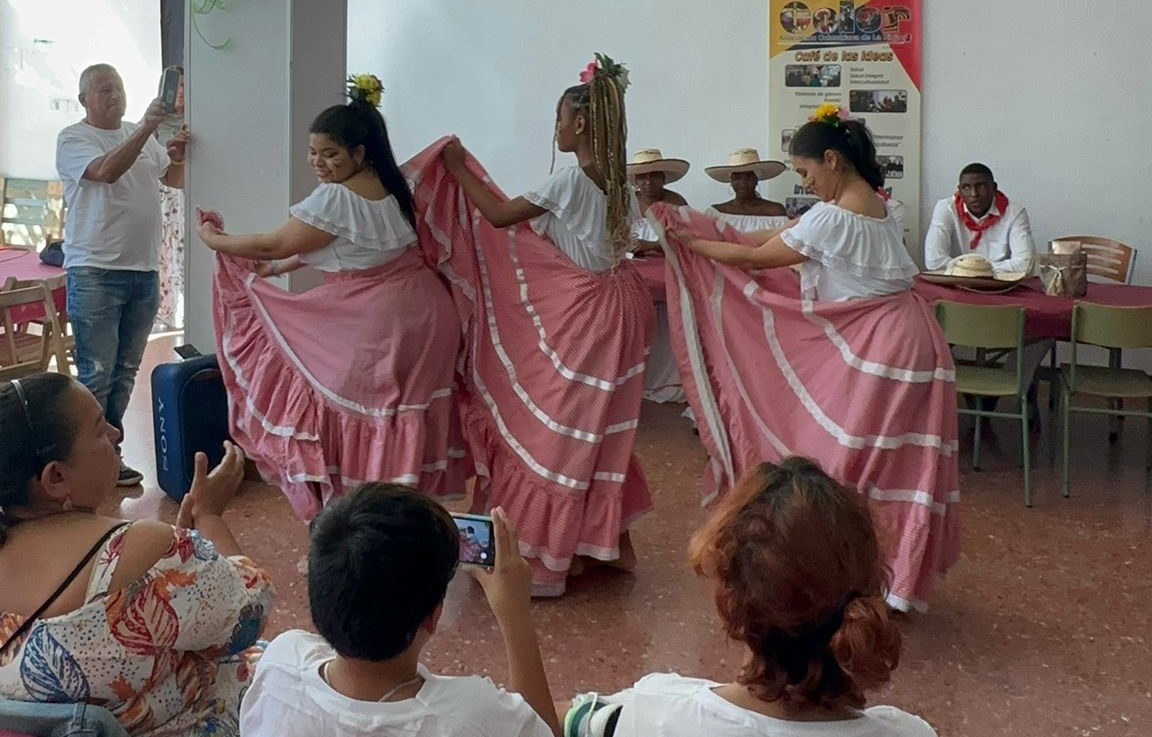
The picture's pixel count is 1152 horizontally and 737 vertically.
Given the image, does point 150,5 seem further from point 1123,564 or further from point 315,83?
point 1123,564

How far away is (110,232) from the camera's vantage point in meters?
4.39

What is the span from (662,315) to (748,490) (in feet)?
14.9

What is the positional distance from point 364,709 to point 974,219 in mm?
5434

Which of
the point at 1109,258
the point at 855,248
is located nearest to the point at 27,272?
the point at 855,248

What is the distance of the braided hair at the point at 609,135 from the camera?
3.47 m

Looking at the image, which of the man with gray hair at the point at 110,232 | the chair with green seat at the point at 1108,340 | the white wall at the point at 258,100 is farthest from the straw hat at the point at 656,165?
the man with gray hair at the point at 110,232

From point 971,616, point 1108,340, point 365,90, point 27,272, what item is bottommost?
point 971,616

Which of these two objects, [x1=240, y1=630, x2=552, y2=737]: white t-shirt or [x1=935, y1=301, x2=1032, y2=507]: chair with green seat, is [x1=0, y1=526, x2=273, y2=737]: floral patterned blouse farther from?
[x1=935, y1=301, x2=1032, y2=507]: chair with green seat

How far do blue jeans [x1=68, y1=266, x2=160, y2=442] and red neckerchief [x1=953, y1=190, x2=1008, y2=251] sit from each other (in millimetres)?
4106

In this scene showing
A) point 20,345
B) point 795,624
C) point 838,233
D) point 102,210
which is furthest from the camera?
point 20,345

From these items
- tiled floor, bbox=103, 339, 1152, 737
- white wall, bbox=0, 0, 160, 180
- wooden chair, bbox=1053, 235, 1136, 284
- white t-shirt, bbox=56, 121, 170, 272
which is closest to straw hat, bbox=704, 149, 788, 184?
wooden chair, bbox=1053, 235, 1136, 284

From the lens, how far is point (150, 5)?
314 inches

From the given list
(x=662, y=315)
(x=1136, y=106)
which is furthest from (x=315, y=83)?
(x=1136, y=106)

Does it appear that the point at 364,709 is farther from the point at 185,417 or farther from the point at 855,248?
the point at 185,417
